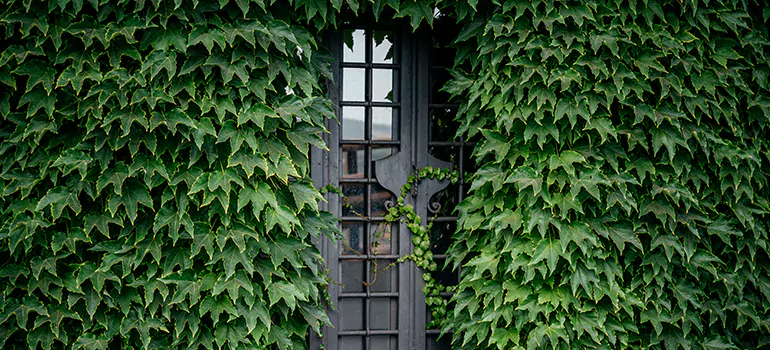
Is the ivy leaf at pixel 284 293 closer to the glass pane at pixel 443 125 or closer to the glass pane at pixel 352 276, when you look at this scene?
the glass pane at pixel 352 276

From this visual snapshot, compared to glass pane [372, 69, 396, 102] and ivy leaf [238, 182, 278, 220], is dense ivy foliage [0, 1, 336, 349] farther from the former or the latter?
glass pane [372, 69, 396, 102]

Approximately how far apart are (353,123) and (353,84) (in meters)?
0.26

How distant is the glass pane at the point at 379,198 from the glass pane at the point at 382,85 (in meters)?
0.58

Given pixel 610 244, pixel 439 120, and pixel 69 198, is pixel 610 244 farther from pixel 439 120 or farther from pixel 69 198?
pixel 69 198

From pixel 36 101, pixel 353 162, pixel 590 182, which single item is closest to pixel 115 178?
pixel 36 101

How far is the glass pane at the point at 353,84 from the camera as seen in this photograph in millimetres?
3609

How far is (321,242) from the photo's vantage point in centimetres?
353

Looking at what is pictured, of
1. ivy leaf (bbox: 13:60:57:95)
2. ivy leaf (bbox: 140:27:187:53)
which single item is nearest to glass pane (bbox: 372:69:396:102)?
ivy leaf (bbox: 140:27:187:53)

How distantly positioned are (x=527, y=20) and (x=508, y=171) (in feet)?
2.93

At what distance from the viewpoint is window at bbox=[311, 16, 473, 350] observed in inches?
141

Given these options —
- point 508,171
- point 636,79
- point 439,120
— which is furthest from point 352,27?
point 636,79

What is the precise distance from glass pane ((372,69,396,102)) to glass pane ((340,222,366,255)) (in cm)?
84

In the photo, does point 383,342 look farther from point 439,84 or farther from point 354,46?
point 354,46

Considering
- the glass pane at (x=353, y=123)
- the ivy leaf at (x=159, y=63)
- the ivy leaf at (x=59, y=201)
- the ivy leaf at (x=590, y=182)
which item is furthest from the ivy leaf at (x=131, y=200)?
the ivy leaf at (x=590, y=182)
